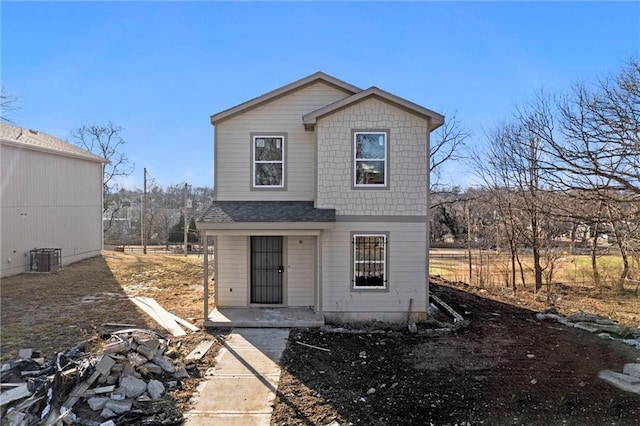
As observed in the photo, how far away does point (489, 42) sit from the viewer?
11.6 metres

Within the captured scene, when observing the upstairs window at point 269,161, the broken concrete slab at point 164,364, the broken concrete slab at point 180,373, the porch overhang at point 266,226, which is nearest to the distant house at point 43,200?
the porch overhang at point 266,226

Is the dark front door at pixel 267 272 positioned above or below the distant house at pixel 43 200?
below

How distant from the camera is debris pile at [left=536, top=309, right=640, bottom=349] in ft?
29.7

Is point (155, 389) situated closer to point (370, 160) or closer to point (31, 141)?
point (370, 160)

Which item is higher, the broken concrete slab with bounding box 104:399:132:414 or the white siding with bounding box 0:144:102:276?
the white siding with bounding box 0:144:102:276

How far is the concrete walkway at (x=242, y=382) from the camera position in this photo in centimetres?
547

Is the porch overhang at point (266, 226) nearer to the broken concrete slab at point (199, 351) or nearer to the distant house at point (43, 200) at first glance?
the broken concrete slab at point (199, 351)

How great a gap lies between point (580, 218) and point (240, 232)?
10.3 m

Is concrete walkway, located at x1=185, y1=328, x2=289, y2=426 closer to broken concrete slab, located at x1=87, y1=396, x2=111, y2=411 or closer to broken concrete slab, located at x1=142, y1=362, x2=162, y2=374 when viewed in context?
broken concrete slab, located at x1=142, y1=362, x2=162, y2=374

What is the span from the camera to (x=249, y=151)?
10992mm

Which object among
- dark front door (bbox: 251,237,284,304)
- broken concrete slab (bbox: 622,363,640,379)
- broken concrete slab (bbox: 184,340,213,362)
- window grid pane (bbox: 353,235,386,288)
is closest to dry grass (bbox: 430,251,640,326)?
broken concrete slab (bbox: 622,363,640,379)

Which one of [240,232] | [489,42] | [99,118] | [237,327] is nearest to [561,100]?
[489,42]

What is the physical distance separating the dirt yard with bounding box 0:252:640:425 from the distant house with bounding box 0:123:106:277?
374 cm

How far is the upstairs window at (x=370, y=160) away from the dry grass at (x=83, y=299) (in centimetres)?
558
